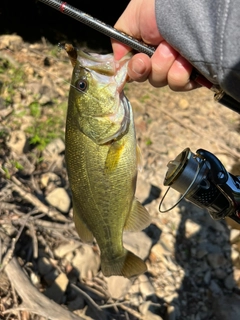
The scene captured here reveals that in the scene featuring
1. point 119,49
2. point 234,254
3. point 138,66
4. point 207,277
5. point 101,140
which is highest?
point 138,66

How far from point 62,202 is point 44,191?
0.74 ft

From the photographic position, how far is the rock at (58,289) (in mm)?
3221

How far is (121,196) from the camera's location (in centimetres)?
213

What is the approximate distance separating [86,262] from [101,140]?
1.83 metres

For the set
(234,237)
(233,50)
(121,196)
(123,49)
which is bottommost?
(234,237)

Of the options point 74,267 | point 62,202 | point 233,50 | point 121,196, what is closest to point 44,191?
point 62,202

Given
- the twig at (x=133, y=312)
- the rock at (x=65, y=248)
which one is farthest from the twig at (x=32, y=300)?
the twig at (x=133, y=312)

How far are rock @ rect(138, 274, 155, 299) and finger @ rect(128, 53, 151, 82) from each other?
2353 mm

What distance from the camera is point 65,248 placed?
3.59 m

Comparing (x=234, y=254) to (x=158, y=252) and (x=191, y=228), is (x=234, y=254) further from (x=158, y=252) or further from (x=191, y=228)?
(x=158, y=252)

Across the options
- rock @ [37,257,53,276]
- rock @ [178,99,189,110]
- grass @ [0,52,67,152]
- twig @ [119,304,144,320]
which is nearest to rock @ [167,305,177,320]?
twig @ [119,304,144,320]

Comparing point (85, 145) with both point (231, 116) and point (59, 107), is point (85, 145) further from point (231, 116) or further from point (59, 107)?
point (231, 116)

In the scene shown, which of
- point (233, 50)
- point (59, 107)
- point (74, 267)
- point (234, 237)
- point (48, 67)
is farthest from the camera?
point (48, 67)

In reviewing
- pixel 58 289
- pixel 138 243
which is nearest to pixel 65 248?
pixel 58 289
